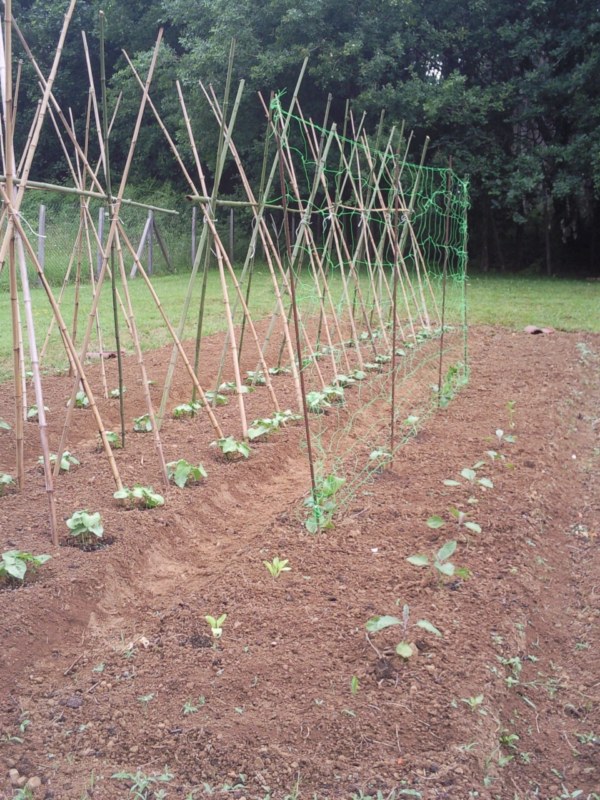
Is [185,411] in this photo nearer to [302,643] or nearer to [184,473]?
[184,473]

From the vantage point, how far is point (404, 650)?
276 centimetres

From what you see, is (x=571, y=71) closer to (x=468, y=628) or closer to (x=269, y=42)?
(x=269, y=42)

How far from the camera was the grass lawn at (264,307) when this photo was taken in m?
9.78

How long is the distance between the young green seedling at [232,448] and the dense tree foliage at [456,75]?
521 inches

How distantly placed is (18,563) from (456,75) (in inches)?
636

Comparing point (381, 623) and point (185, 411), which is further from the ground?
point (185, 411)

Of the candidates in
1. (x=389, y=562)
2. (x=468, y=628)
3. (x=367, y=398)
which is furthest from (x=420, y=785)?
Answer: (x=367, y=398)

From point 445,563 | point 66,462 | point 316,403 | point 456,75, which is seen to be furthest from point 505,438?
point 456,75

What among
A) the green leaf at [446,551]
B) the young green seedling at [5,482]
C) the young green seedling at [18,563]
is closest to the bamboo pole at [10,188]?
the young green seedling at [5,482]

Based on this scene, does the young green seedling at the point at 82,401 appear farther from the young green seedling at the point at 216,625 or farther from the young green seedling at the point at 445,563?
the young green seedling at the point at 445,563

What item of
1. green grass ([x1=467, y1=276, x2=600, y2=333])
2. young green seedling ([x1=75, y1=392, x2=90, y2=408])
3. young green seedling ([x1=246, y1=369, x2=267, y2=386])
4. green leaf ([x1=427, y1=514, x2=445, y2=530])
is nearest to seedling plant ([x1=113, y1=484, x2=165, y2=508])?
green leaf ([x1=427, y1=514, x2=445, y2=530])

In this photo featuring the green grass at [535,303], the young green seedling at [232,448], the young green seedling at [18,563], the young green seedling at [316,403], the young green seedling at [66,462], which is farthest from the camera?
the green grass at [535,303]

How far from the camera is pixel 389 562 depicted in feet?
11.5

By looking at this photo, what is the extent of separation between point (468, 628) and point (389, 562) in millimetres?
597
